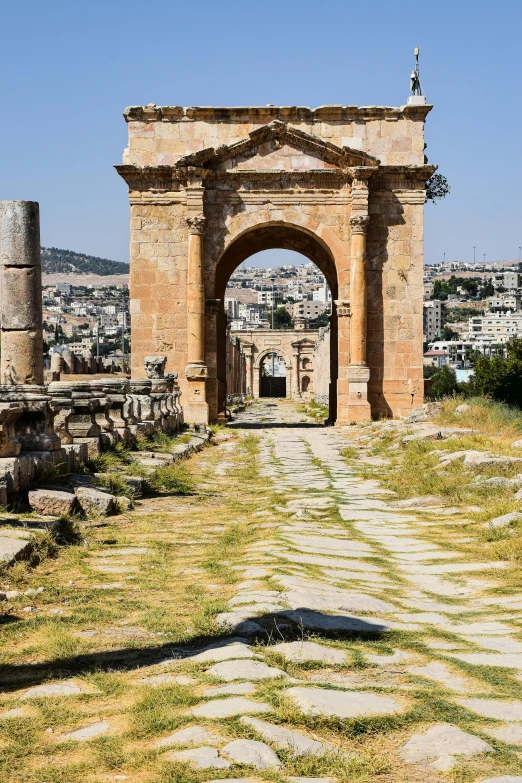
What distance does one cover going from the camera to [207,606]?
4949 mm

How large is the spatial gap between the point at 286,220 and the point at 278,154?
1.47 meters

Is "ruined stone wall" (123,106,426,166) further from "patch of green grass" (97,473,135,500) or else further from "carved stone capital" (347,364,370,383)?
"patch of green grass" (97,473,135,500)

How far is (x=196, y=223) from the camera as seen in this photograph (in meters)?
21.0

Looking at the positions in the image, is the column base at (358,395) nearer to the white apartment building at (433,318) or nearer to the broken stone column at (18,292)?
the broken stone column at (18,292)

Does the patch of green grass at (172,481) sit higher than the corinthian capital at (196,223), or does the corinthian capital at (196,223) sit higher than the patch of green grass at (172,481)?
the corinthian capital at (196,223)

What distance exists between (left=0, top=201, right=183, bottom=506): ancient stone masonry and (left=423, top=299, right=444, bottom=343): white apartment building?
159 m

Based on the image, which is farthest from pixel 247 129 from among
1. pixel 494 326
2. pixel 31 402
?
pixel 494 326

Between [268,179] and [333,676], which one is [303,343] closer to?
[268,179]

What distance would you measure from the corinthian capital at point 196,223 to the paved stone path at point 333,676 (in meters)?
14.7

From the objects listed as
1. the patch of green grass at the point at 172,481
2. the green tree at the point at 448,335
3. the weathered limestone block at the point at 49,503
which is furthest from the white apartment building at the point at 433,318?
the weathered limestone block at the point at 49,503

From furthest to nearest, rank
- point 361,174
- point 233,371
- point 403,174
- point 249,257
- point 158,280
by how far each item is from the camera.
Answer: point 233,371, point 249,257, point 158,280, point 403,174, point 361,174

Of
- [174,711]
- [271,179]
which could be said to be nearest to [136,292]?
[271,179]

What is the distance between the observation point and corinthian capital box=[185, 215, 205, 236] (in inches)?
824

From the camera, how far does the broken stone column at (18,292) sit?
33.3 feet
